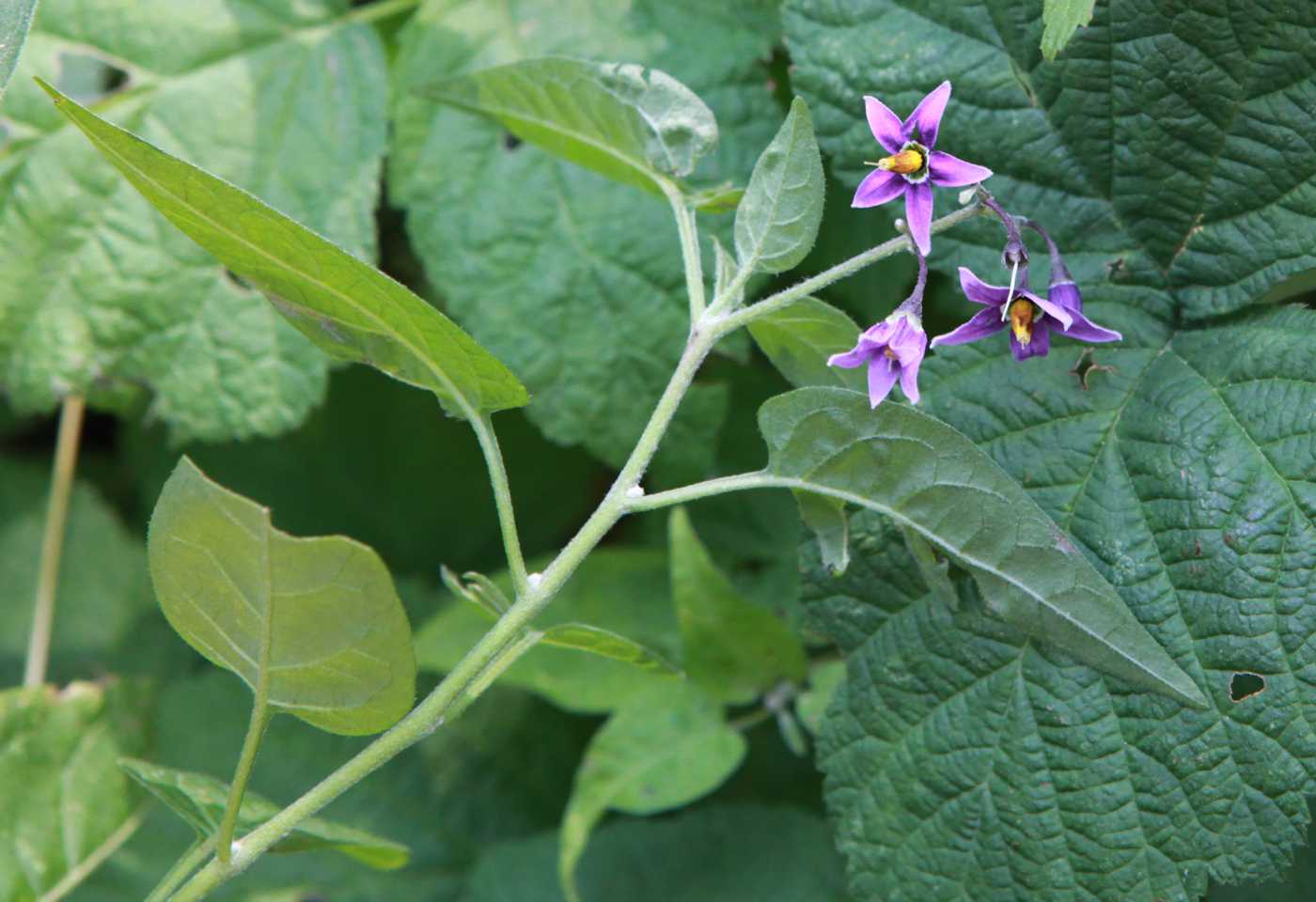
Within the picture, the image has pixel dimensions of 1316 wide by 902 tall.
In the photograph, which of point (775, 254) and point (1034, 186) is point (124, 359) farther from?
point (1034, 186)

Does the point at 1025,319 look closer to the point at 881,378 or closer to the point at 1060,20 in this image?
the point at 881,378

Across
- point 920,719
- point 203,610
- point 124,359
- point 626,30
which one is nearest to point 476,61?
point 626,30

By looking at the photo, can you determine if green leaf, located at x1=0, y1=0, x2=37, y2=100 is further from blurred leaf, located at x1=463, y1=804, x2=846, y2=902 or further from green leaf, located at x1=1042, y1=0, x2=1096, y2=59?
blurred leaf, located at x1=463, y1=804, x2=846, y2=902

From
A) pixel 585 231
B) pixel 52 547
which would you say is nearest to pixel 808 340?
pixel 585 231

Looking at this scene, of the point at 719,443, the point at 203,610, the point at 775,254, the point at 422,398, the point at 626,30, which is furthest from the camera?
the point at 422,398

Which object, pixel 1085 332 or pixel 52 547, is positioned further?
pixel 52 547

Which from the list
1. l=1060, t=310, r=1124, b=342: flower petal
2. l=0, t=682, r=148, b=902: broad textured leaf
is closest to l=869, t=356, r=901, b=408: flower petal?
l=1060, t=310, r=1124, b=342: flower petal
